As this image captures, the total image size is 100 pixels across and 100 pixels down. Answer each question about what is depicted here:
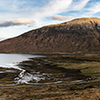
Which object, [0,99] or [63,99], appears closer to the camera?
[63,99]

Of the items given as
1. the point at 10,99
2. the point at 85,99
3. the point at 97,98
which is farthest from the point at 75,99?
the point at 10,99

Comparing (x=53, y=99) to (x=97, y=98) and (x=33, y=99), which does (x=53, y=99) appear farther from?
(x=97, y=98)

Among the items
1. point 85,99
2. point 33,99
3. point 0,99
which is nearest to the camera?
point 85,99

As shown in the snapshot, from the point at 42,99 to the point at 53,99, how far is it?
146 centimetres

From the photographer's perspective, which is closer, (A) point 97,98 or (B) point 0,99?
(A) point 97,98

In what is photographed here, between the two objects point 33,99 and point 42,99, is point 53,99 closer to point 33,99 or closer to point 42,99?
point 42,99

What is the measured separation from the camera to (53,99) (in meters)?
16.9

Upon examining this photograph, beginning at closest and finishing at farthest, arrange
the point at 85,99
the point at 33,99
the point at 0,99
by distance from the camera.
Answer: the point at 85,99
the point at 33,99
the point at 0,99

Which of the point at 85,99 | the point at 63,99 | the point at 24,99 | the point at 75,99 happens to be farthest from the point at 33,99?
the point at 85,99

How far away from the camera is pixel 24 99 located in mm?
17766

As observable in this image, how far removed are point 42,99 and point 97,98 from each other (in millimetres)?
7006

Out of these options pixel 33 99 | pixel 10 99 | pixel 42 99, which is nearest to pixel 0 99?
pixel 10 99

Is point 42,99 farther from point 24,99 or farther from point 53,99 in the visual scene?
point 24,99

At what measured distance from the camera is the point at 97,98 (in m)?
16.2
